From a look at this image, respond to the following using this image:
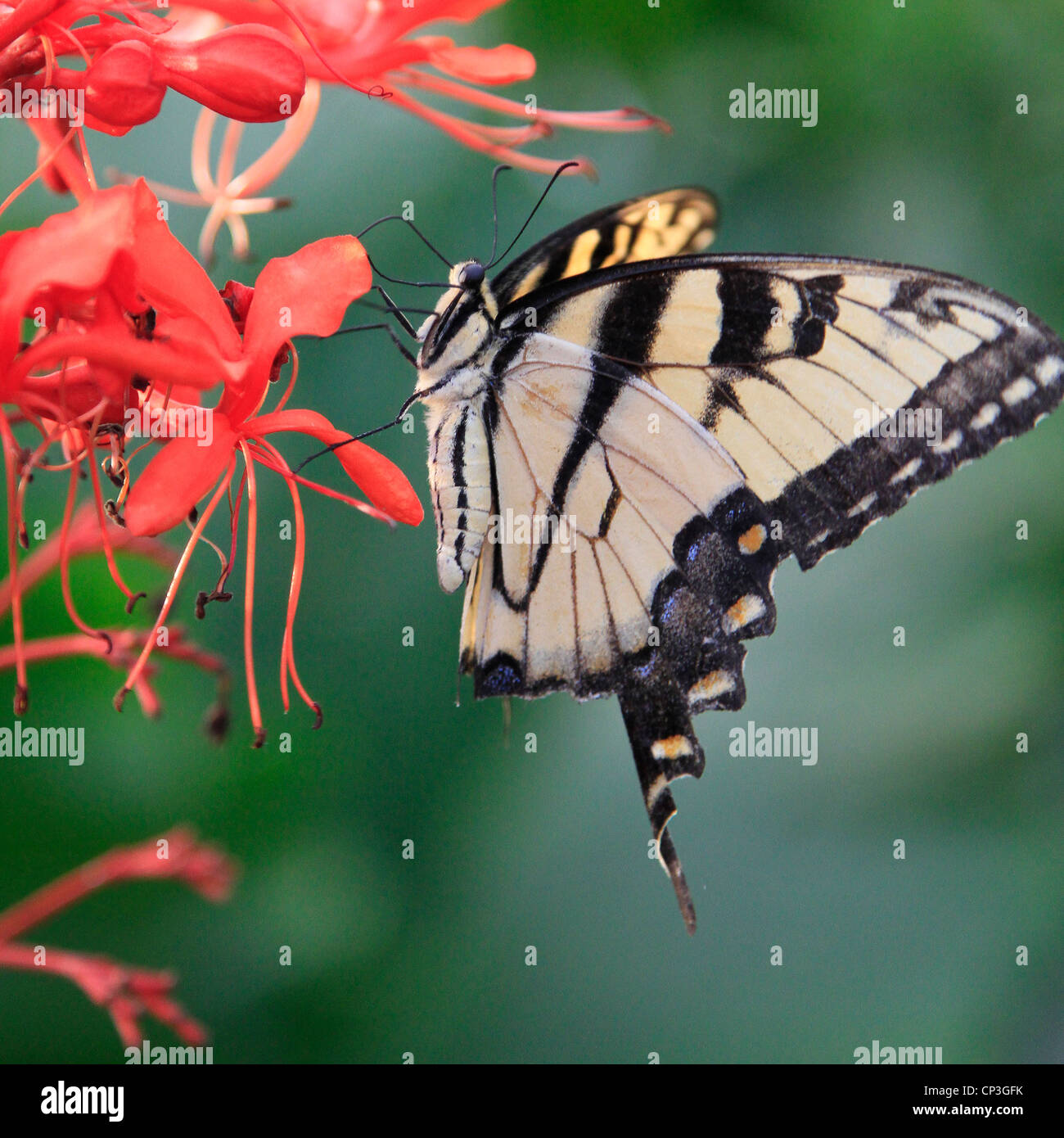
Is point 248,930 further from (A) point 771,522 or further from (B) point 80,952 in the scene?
(A) point 771,522

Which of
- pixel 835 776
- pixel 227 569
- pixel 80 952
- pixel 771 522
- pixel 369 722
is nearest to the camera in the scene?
pixel 227 569

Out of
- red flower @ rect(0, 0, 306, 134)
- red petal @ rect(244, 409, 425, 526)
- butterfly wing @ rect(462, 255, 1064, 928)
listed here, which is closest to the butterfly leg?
butterfly wing @ rect(462, 255, 1064, 928)

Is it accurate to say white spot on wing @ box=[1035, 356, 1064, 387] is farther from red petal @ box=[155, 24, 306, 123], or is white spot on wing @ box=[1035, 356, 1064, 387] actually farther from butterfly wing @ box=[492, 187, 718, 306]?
red petal @ box=[155, 24, 306, 123]

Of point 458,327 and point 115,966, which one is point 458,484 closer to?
point 458,327

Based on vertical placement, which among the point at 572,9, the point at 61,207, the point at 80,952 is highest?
the point at 572,9

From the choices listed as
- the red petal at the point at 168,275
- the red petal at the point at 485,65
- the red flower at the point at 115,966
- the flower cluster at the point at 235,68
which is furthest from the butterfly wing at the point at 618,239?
the red flower at the point at 115,966

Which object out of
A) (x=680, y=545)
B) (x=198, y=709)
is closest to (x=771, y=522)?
(x=680, y=545)
